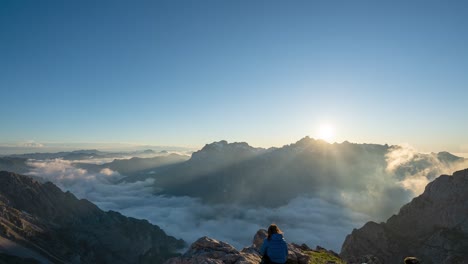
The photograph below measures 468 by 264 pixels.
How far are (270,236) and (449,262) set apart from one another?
139 meters

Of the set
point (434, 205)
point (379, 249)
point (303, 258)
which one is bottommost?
point (379, 249)

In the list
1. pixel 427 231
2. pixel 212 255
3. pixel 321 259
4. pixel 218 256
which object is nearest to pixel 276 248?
pixel 218 256

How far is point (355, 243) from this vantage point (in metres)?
150

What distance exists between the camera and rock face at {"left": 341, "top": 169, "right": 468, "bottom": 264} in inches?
5861

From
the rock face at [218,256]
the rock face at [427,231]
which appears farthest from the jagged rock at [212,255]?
the rock face at [427,231]

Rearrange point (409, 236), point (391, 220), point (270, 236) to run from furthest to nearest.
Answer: point (391, 220) → point (409, 236) → point (270, 236)

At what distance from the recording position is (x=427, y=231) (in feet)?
549

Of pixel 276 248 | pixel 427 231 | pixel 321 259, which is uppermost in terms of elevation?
pixel 276 248

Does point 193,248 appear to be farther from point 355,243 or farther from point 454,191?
point 454,191

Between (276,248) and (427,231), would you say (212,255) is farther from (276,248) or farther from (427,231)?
(427,231)

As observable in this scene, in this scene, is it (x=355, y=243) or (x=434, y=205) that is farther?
(x=434, y=205)

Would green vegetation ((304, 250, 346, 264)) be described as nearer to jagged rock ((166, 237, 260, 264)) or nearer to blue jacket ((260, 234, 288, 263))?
jagged rock ((166, 237, 260, 264))

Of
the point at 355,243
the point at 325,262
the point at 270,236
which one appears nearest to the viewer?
the point at 270,236

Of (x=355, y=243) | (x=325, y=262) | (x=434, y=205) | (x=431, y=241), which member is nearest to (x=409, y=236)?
(x=431, y=241)
